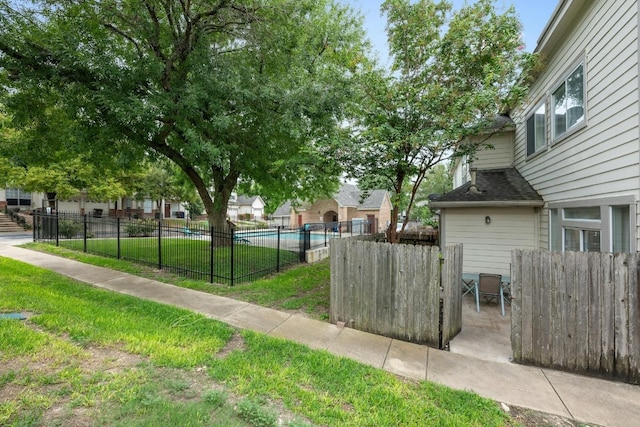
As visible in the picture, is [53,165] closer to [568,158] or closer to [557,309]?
[557,309]

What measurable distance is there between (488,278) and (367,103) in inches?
194

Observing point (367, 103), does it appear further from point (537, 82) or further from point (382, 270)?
point (537, 82)

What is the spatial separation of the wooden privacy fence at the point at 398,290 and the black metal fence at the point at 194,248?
3376 mm

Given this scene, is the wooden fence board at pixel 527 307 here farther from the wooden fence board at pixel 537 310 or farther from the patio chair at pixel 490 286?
the patio chair at pixel 490 286

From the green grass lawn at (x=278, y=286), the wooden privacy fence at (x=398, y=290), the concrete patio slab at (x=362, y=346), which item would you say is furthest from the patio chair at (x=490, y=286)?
the green grass lawn at (x=278, y=286)

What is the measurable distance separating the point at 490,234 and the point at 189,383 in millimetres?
7780

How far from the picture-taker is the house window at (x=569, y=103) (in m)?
5.65

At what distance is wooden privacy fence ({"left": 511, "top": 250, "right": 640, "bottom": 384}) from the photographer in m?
3.64

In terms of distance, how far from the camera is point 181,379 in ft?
10.6

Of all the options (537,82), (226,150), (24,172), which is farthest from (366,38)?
(24,172)

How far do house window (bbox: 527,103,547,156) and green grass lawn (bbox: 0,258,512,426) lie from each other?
683cm

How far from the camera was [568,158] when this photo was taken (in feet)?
19.5

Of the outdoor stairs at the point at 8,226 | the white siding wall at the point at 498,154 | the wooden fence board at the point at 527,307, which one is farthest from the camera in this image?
the outdoor stairs at the point at 8,226

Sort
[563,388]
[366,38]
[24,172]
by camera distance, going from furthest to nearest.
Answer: [24,172] < [366,38] < [563,388]
